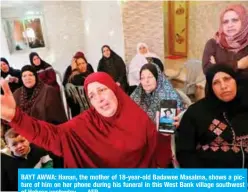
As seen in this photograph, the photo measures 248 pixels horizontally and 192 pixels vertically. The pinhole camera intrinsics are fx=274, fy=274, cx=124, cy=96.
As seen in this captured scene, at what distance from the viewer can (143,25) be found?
0.96 meters

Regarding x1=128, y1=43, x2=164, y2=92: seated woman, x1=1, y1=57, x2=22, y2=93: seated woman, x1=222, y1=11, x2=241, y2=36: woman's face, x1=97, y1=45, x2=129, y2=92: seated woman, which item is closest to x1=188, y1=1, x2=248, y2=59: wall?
x1=222, y1=11, x2=241, y2=36: woman's face

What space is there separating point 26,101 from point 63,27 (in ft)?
0.94

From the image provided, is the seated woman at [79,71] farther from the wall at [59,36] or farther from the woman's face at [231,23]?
the woman's face at [231,23]

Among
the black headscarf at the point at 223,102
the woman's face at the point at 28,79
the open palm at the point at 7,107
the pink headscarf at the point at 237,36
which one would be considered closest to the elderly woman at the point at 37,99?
the woman's face at the point at 28,79

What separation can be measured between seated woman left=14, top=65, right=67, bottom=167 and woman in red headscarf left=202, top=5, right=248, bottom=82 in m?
0.52

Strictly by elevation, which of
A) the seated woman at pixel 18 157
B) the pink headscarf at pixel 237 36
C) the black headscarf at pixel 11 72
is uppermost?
the pink headscarf at pixel 237 36

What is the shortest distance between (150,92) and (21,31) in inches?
19.0

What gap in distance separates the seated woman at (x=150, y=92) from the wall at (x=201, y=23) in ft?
0.63

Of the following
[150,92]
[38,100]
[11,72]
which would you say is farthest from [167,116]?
[11,72]

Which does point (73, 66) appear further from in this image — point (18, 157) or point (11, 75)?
point (18, 157)

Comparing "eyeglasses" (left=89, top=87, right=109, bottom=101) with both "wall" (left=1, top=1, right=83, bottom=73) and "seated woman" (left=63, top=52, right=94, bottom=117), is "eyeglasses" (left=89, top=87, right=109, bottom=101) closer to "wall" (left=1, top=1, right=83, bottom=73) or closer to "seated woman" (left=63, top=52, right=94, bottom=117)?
"seated woman" (left=63, top=52, right=94, bottom=117)

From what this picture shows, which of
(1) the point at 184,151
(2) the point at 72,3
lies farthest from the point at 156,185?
(2) the point at 72,3

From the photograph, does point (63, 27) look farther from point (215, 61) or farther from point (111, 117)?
point (215, 61)

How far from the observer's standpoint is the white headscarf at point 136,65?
95cm
